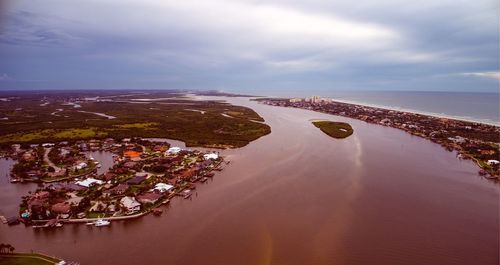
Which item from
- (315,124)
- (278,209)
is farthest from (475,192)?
(315,124)

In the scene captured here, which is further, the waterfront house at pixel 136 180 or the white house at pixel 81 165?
the white house at pixel 81 165

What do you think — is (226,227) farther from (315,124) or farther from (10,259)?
(315,124)

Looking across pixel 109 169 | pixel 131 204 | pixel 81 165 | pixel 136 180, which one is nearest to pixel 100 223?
pixel 131 204

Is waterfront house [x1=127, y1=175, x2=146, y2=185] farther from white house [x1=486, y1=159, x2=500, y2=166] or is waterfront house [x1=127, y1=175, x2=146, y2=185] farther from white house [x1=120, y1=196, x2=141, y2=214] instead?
white house [x1=486, y1=159, x2=500, y2=166]

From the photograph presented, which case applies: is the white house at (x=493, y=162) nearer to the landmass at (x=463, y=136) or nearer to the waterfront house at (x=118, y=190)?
the landmass at (x=463, y=136)

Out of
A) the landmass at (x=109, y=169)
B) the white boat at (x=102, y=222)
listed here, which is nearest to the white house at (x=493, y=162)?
the landmass at (x=109, y=169)

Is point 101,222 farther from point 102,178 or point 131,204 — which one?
point 102,178
